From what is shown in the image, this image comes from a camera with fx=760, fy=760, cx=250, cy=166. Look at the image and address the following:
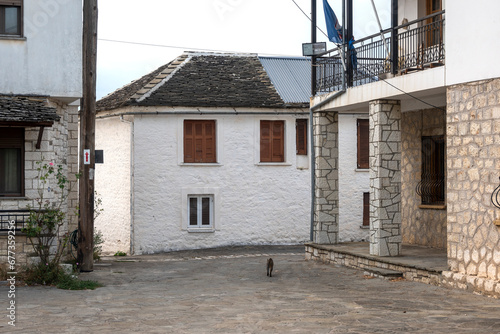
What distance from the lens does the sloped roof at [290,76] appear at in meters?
25.5

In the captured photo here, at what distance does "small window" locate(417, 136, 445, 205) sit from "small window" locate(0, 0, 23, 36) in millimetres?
9376

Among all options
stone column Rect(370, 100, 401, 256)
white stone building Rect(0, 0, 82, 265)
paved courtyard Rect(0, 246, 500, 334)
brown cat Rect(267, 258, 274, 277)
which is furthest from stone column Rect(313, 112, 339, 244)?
white stone building Rect(0, 0, 82, 265)

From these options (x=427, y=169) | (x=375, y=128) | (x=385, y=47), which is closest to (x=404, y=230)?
(x=427, y=169)

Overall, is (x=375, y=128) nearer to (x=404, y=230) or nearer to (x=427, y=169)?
(x=427, y=169)

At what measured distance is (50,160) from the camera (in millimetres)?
15336

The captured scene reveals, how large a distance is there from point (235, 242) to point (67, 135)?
27.5 feet

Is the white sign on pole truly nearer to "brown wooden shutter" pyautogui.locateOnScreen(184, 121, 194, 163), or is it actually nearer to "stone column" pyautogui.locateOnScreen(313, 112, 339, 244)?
"stone column" pyautogui.locateOnScreen(313, 112, 339, 244)

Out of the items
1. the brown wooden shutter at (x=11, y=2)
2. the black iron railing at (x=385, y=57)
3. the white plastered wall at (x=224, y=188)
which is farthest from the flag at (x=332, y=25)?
the white plastered wall at (x=224, y=188)

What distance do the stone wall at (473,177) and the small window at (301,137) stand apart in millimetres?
12238

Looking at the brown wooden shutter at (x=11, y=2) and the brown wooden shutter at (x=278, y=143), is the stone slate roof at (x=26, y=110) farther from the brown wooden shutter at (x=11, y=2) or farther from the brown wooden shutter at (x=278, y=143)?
the brown wooden shutter at (x=278, y=143)

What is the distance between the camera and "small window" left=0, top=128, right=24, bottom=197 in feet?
49.1

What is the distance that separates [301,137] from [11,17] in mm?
12195

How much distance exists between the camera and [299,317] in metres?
10.1

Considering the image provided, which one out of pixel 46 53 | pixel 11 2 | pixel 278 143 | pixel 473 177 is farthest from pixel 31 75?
pixel 278 143
